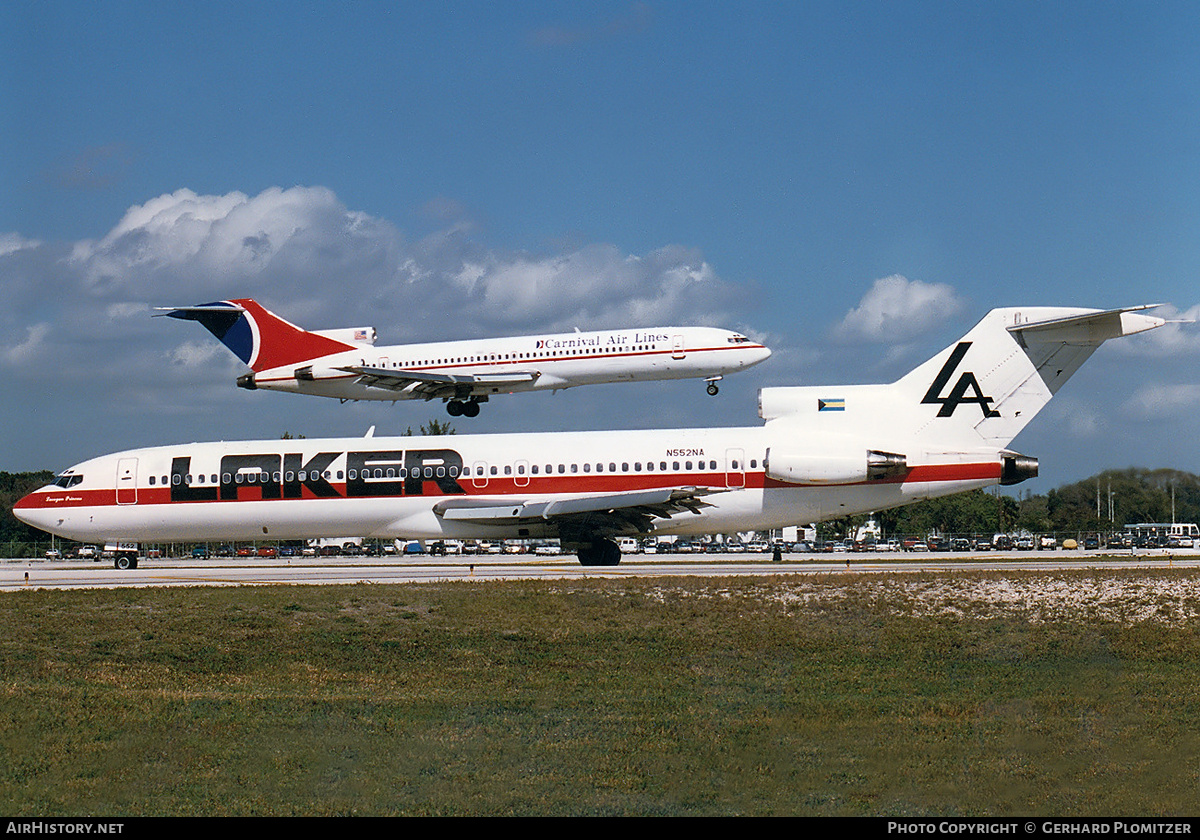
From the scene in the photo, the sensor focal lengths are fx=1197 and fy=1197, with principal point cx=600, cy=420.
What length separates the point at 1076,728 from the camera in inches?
515

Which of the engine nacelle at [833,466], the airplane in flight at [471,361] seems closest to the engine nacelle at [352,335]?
the airplane in flight at [471,361]

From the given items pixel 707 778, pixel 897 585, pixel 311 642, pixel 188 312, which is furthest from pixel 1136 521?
pixel 707 778

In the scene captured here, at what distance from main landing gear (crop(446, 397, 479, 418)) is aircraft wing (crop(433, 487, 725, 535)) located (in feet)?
27.4

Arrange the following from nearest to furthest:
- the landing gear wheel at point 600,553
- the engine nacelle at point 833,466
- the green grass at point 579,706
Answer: the green grass at point 579,706 → the engine nacelle at point 833,466 → the landing gear wheel at point 600,553

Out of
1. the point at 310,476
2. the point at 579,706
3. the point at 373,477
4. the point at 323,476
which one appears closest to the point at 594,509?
the point at 373,477

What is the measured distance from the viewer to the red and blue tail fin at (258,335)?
4594 cm

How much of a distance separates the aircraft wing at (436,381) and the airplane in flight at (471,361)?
0.12ft

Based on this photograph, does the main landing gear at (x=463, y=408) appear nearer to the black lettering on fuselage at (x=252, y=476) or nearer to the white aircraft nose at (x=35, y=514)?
the black lettering on fuselage at (x=252, y=476)

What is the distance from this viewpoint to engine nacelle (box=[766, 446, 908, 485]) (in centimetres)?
3497

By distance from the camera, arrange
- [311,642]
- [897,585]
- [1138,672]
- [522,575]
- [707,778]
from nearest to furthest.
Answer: [707,778]
[1138,672]
[311,642]
[897,585]
[522,575]

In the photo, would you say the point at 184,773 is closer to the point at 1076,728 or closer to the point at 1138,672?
the point at 1076,728

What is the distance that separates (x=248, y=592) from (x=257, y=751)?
1512cm

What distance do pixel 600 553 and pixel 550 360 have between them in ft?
27.3

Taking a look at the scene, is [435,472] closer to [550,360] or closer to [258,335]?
[550,360]
